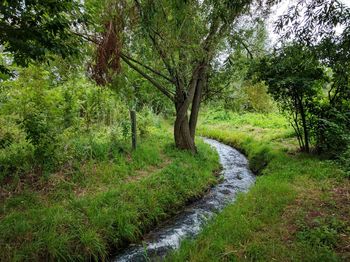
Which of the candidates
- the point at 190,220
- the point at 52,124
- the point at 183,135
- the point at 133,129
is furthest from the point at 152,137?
the point at 190,220

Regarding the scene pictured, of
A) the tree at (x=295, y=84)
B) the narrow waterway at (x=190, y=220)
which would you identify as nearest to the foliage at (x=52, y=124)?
the narrow waterway at (x=190, y=220)

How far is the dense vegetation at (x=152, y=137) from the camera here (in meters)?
3.64

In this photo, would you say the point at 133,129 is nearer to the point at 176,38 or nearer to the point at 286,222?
the point at 176,38

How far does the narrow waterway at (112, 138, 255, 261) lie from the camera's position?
180 inches

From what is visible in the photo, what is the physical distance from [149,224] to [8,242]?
2.50m

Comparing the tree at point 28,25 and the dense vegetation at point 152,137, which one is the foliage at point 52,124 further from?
the tree at point 28,25

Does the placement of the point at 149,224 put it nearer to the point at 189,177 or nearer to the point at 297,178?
the point at 189,177

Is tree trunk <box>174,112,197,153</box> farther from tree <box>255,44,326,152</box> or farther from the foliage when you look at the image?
tree <box>255,44,326,152</box>

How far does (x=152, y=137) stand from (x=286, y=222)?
22.8 feet

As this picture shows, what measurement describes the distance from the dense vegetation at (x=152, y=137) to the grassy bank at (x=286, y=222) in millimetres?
28

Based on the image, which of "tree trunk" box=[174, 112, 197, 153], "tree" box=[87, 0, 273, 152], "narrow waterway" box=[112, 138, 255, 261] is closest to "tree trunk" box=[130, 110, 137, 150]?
"tree" box=[87, 0, 273, 152]

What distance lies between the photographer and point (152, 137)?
1069 cm

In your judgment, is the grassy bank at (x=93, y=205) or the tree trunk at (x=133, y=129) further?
the tree trunk at (x=133, y=129)

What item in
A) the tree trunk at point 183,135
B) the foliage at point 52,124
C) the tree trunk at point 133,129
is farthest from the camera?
the tree trunk at point 183,135
